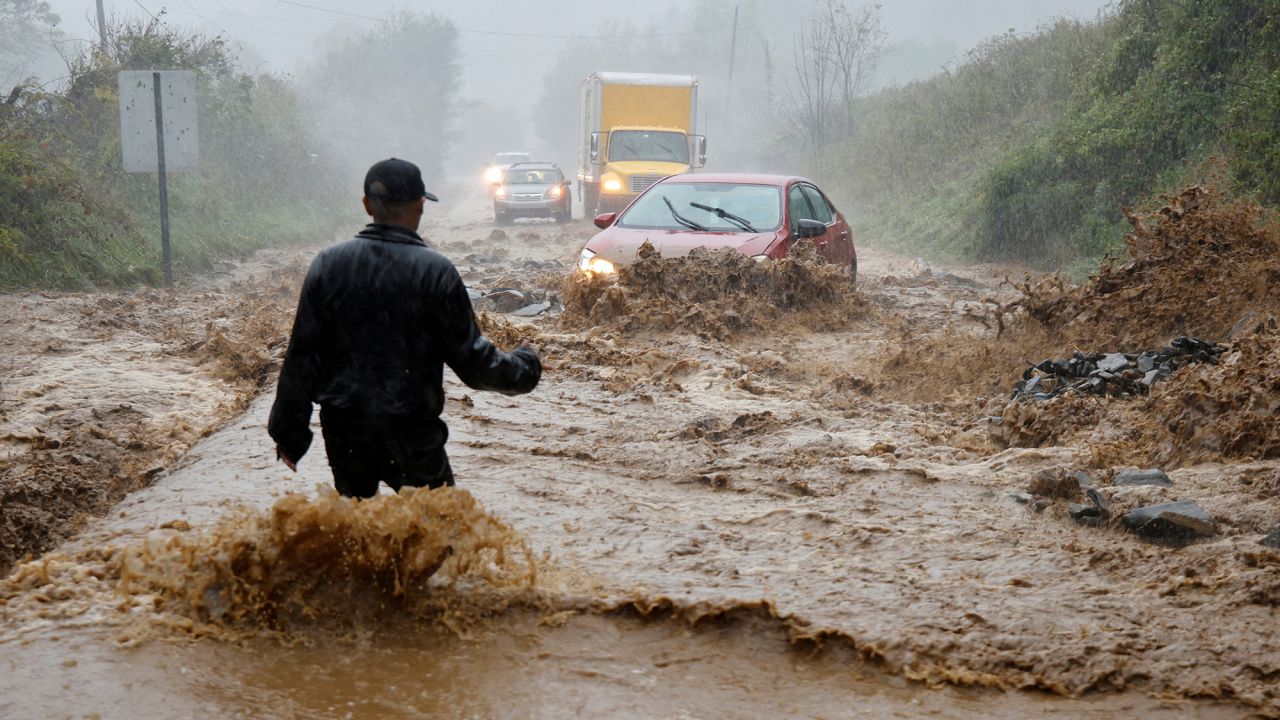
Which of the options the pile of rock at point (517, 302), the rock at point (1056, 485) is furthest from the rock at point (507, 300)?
the rock at point (1056, 485)

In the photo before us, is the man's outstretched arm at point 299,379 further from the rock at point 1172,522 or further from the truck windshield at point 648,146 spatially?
the truck windshield at point 648,146

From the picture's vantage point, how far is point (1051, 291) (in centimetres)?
954

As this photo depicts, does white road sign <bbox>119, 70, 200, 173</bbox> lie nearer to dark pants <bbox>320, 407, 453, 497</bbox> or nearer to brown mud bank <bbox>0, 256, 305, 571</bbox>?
brown mud bank <bbox>0, 256, 305, 571</bbox>

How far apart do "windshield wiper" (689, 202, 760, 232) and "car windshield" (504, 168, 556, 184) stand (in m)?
18.3

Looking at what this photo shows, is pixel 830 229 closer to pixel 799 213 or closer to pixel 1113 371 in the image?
pixel 799 213

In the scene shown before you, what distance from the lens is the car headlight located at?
35.2ft

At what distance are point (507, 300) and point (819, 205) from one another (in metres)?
3.62

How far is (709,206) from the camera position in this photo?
11.6 metres

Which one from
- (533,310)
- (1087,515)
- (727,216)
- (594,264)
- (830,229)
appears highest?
(727,216)

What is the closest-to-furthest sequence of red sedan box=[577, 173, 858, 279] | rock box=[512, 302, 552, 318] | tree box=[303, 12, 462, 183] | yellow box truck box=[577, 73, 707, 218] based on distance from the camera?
red sedan box=[577, 173, 858, 279] < rock box=[512, 302, 552, 318] < yellow box truck box=[577, 73, 707, 218] < tree box=[303, 12, 462, 183]

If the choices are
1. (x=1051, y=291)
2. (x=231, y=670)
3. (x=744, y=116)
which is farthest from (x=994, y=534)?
(x=744, y=116)

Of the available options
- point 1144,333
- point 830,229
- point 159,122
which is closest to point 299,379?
point 1144,333

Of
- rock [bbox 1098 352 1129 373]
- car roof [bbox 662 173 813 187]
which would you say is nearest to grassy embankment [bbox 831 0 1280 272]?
car roof [bbox 662 173 813 187]

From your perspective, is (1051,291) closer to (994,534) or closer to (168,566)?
(994,534)
